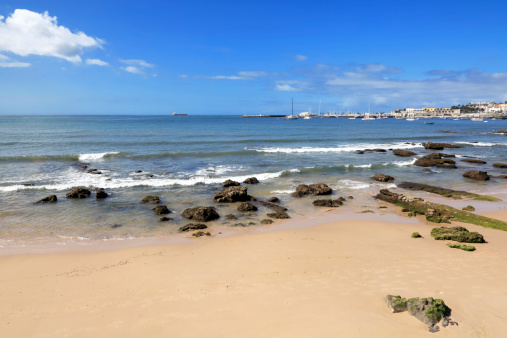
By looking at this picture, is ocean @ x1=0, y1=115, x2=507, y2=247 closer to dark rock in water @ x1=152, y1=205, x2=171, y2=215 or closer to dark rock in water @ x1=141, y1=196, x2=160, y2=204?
dark rock in water @ x1=152, y1=205, x2=171, y2=215

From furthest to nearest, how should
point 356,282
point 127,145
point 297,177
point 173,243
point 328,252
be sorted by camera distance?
point 127,145
point 297,177
point 173,243
point 328,252
point 356,282

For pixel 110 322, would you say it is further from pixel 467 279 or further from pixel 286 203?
pixel 286 203

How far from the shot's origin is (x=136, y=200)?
16375 millimetres

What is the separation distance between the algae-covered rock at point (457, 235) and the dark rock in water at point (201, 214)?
8948 mm

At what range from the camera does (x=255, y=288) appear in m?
7.36

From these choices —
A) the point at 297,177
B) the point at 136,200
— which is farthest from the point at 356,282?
the point at 297,177

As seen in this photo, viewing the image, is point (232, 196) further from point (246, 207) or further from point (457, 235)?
point (457, 235)

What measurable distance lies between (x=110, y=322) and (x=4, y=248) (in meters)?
7.00

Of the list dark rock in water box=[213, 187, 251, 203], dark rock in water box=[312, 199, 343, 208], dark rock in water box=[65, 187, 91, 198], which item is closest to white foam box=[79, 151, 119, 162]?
dark rock in water box=[65, 187, 91, 198]

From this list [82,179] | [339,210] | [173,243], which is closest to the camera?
[173,243]

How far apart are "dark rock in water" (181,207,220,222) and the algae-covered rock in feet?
29.4

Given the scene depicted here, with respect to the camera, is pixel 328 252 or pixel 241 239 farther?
pixel 241 239

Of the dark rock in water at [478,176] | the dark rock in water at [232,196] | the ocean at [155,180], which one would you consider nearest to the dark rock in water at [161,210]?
the ocean at [155,180]

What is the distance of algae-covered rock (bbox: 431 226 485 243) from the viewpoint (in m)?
10.2
